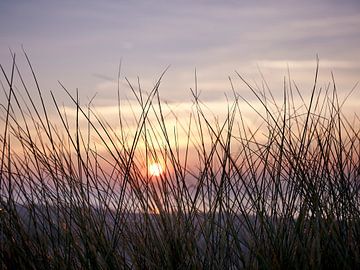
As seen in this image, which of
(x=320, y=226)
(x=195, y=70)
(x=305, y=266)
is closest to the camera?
(x=305, y=266)

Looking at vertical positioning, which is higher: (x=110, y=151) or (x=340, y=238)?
(x=110, y=151)

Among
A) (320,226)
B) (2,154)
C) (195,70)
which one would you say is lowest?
(320,226)

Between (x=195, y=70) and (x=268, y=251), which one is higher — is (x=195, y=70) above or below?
above

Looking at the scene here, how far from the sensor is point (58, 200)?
205 cm

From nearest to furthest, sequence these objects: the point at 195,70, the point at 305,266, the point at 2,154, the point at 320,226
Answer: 1. the point at 305,266
2. the point at 320,226
3. the point at 2,154
4. the point at 195,70

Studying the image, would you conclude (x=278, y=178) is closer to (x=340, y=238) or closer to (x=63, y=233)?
(x=340, y=238)

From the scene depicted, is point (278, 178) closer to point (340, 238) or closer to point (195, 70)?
point (340, 238)

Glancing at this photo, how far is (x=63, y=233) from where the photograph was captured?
2012mm

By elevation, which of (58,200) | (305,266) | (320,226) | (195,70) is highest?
(195,70)

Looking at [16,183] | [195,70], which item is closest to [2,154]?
[16,183]

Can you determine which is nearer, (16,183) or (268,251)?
(268,251)

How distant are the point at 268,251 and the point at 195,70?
808mm

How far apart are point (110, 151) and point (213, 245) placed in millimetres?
525

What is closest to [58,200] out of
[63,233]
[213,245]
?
Answer: [63,233]
